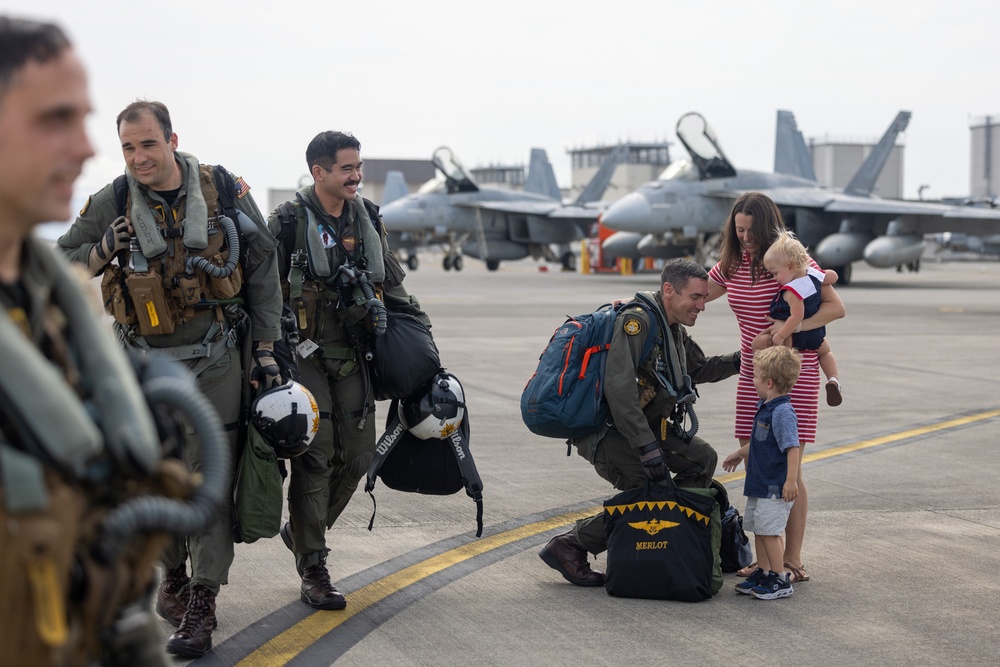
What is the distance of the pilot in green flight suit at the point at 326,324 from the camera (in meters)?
5.42

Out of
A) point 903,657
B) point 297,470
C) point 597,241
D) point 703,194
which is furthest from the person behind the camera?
point 597,241

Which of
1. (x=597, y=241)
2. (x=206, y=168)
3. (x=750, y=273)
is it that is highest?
(x=206, y=168)

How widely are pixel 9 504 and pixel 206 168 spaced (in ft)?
11.0

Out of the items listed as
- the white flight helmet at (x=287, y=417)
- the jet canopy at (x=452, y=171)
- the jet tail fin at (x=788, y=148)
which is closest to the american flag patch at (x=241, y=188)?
the white flight helmet at (x=287, y=417)

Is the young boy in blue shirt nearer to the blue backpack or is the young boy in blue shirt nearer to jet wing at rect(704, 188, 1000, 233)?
the blue backpack

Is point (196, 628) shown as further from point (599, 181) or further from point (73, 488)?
point (599, 181)

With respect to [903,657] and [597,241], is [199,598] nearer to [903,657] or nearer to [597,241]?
[903,657]

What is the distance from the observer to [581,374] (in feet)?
18.8

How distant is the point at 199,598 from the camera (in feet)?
16.0

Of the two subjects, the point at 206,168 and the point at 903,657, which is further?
the point at 206,168

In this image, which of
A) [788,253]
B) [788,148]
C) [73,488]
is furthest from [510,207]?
[73,488]

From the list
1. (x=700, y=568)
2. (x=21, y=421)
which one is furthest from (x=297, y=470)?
(x=21, y=421)

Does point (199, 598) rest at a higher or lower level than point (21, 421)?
lower

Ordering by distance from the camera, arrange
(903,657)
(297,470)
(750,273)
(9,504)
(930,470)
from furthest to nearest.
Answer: (930,470), (750,273), (297,470), (903,657), (9,504)
